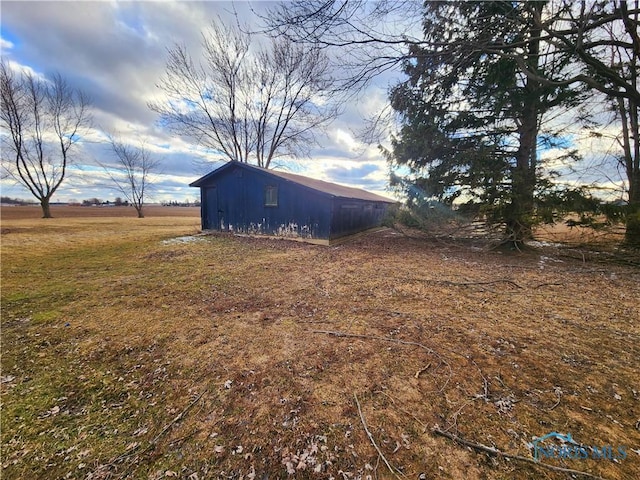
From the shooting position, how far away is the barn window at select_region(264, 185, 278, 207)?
11648 millimetres

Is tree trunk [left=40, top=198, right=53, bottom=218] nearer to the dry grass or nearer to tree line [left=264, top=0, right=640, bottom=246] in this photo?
the dry grass

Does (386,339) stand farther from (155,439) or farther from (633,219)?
(633,219)

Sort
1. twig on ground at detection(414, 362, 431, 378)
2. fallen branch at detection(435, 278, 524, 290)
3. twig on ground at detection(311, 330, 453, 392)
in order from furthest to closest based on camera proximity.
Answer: fallen branch at detection(435, 278, 524, 290)
twig on ground at detection(311, 330, 453, 392)
twig on ground at detection(414, 362, 431, 378)

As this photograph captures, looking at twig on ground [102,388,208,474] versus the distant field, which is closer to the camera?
twig on ground [102,388,208,474]

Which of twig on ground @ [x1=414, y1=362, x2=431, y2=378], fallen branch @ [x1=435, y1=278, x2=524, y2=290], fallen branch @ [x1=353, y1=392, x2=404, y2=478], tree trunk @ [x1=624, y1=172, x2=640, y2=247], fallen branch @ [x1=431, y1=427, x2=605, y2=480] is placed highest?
tree trunk @ [x1=624, y1=172, x2=640, y2=247]

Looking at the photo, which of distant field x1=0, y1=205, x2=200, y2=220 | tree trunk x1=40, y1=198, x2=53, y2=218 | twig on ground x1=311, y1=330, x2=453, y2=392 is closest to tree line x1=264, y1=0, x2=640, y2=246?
twig on ground x1=311, y1=330, x2=453, y2=392

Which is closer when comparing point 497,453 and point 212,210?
point 497,453

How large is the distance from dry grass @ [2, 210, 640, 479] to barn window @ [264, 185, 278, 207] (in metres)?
6.79

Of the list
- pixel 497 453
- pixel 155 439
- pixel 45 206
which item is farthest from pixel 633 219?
pixel 45 206

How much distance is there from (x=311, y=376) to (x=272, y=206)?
32.4 ft

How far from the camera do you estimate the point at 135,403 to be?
227 cm

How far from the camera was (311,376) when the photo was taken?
255 cm

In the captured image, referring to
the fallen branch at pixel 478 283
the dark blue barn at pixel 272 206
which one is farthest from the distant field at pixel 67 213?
the fallen branch at pixel 478 283

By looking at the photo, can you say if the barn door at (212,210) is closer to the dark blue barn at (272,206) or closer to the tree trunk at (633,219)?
the dark blue barn at (272,206)
